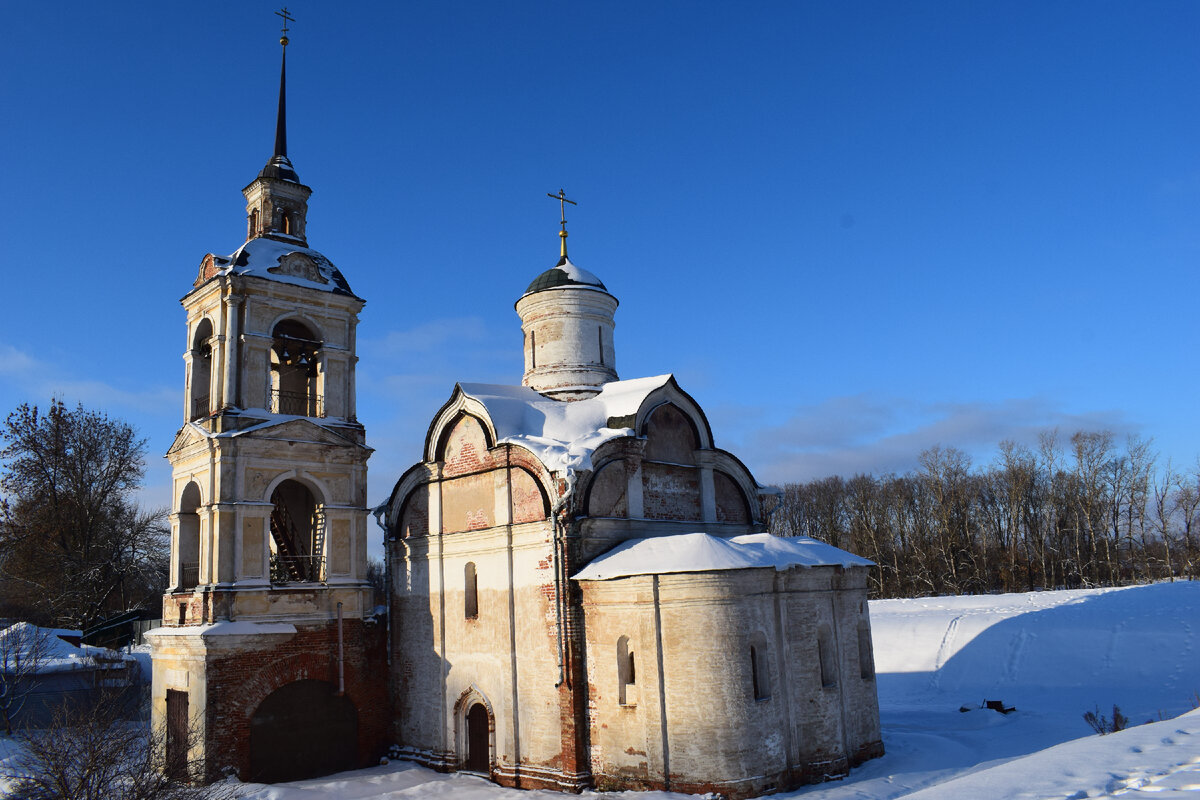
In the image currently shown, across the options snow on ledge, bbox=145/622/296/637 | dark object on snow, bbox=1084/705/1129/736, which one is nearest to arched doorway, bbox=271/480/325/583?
snow on ledge, bbox=145/622/296/637

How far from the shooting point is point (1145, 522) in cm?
3931

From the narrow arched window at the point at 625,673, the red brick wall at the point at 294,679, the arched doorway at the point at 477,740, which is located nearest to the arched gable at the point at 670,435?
the narrow arched window at the point at 625,673

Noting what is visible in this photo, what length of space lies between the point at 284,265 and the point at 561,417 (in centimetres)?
621

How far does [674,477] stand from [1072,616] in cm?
1575

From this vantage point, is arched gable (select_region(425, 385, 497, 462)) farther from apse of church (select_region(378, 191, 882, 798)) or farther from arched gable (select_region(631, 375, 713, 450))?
arched gable (select_region(631, 375, 713, 450))

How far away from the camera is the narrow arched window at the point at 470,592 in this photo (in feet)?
50.3

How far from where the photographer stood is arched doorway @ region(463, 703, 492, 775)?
14.9 m

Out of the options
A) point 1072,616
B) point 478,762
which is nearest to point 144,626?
point 478,762

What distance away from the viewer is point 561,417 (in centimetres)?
1590

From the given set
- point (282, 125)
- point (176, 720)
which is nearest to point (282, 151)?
point (282, 125)

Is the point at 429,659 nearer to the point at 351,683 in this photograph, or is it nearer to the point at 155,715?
the point at 351,683

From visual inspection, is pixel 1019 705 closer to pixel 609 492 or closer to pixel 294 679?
pixel 609 492

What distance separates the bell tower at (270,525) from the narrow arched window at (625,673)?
5.71 m

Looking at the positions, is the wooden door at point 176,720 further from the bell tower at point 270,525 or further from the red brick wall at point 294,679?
the red brick wall at point 294,679
